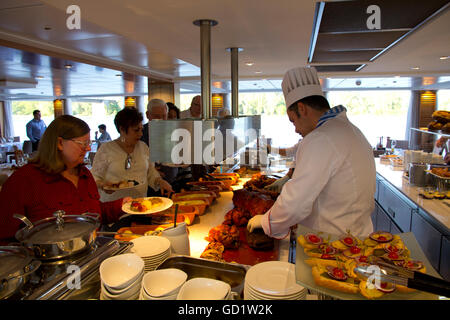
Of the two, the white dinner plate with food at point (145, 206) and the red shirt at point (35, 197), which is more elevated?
the red shirt at point (35, 197)

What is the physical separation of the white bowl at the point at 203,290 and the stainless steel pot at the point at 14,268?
40cm

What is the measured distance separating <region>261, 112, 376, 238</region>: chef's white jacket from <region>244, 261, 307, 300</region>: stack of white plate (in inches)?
16.9

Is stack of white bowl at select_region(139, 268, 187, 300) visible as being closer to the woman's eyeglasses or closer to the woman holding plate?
the woman holding plate

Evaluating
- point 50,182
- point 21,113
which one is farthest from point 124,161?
point 21,113

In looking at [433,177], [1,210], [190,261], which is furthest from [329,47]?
[1,210]

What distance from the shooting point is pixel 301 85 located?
5.29 feet

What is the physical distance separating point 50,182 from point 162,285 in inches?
34.4

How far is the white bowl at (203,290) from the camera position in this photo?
33.0 inches

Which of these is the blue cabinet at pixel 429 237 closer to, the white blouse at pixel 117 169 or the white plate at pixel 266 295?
the white plate at pixel 266 295

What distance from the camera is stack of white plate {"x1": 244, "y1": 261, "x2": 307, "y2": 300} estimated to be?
854mm

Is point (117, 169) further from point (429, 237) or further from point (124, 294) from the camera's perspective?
point (429, 237)

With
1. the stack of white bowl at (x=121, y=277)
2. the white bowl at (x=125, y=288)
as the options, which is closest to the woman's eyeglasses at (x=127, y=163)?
the stack of white bowl at (x=121, y=277)

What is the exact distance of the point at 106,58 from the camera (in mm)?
4012

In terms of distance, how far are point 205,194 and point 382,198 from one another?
239 cm
